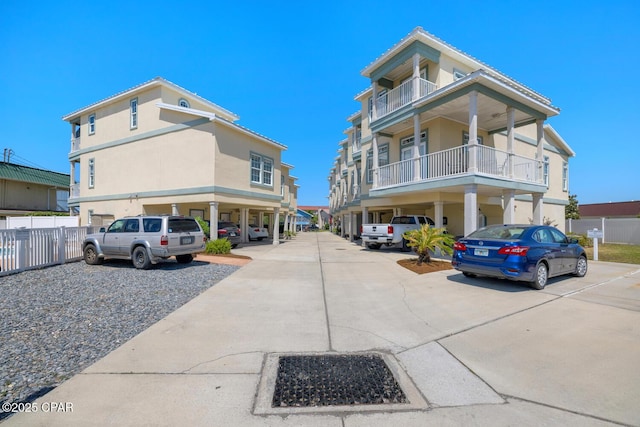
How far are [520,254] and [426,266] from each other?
3.72 metres

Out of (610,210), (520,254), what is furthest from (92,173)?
(610,210)

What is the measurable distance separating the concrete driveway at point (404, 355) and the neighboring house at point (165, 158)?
990 cm

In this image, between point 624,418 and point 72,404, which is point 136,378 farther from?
point 624,418

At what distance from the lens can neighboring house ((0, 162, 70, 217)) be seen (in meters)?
27.0

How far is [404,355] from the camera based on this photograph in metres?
3.72

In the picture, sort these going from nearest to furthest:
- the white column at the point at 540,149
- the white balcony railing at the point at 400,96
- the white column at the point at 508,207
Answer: the white column at the point at 508,207 < the white column at the point at 540,149 < the white balcony railing at the point at 400,96

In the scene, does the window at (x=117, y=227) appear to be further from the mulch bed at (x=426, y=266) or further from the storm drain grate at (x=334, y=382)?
the mulch bed at (x=426, y=266)

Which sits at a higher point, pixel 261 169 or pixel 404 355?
pixel 261 169

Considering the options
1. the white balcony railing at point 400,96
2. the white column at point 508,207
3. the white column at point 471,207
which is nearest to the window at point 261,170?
the white balcony railing at point 400,96

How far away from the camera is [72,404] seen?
2686mm

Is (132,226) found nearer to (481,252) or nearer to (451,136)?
(481,252)

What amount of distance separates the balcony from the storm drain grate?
9.78 m

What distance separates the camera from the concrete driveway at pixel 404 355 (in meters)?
2.55

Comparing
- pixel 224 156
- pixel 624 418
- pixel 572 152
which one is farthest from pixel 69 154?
pixel 572 152
